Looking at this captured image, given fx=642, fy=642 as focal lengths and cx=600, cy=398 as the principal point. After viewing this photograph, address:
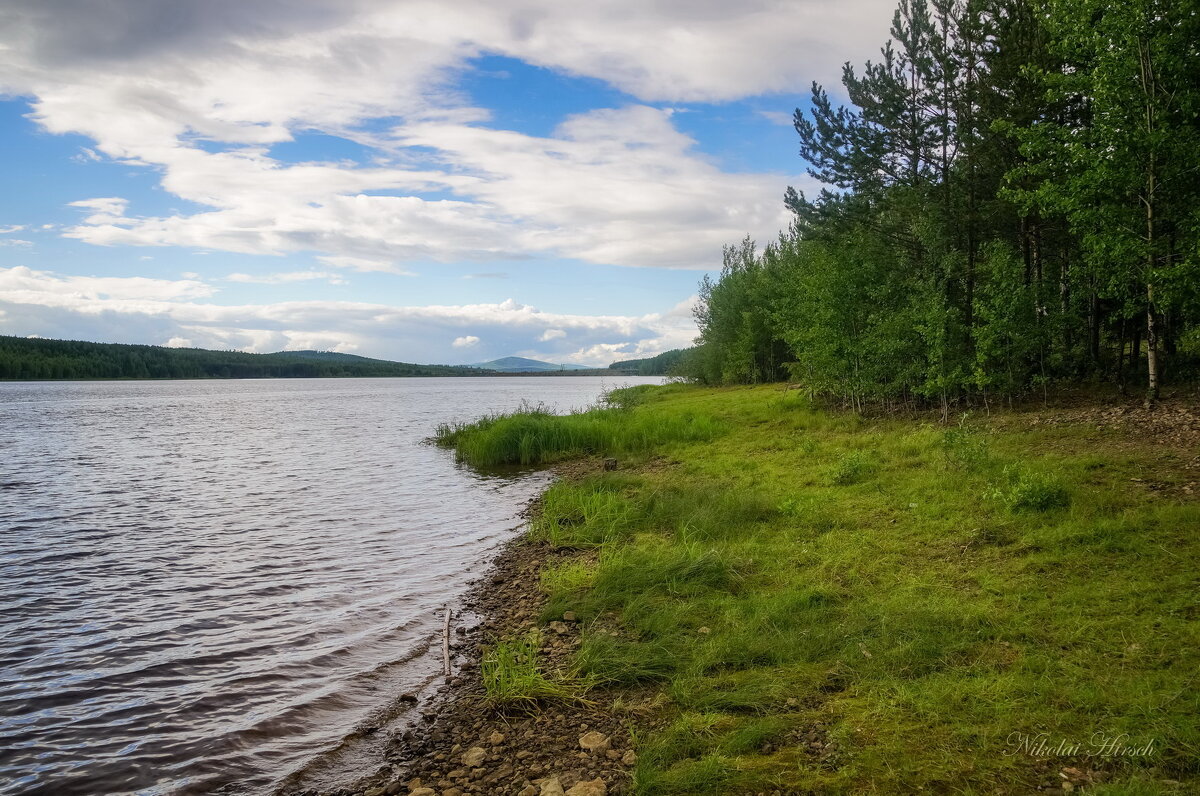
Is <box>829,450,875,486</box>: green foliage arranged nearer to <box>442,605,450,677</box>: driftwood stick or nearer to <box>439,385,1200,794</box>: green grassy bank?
<box>439,385,1200,794</box>: green grassy bank

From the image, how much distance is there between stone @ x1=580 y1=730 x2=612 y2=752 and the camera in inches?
218

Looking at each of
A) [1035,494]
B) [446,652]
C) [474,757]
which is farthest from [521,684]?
[1035,494]

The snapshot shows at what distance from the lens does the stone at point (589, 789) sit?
15.9 feet

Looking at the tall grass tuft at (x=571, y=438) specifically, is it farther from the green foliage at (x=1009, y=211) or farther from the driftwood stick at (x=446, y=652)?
the driftwood stick at (x=446, y=652)

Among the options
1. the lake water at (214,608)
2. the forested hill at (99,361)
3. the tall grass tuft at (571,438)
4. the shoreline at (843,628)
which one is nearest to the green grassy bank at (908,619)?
the shoreline at (843,628)

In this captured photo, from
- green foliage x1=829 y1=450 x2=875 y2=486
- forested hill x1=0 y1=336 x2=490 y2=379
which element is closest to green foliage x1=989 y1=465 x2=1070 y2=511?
green foliage x1=829 y1=450 x2=875 y2=486

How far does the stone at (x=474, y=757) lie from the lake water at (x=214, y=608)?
5.41ft

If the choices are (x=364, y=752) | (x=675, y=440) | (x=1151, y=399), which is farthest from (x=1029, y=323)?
(x=364, y=752)

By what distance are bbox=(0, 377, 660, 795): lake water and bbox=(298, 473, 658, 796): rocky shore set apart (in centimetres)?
86

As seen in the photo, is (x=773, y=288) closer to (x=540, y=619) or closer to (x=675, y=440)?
(x=675, y=440)

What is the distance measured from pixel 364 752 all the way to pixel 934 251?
20.4 meters

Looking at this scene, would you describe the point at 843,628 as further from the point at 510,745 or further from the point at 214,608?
the point at 214,608

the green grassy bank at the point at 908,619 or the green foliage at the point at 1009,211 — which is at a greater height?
the green foliage at the point at 1009,211

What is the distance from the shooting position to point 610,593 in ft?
30.0
